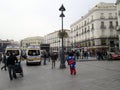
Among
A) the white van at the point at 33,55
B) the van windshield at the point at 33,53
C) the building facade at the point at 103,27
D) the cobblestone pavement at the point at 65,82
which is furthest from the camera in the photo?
the building facade at the point at 103,27

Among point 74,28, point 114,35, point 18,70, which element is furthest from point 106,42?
point 18,70

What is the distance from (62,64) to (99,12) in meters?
54.9

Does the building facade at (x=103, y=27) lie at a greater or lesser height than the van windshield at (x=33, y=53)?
greater

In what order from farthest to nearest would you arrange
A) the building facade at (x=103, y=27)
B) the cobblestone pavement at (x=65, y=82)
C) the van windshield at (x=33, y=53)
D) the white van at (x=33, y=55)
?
the building facade at (x=103, y=27)
the van windshield at (x=33, y=53)
the white van at (x=33, y=55)
the cobblestone pavement at (x=65, y=82)

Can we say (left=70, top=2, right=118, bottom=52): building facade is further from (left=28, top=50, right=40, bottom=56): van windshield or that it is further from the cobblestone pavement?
the cobblestone pavement

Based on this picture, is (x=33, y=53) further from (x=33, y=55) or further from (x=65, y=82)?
(x=65, y=82)

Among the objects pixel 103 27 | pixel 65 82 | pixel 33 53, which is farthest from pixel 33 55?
pixel 103 27

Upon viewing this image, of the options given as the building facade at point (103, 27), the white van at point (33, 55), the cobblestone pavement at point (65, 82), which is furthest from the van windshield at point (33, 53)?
the building facade at point (103, 27)

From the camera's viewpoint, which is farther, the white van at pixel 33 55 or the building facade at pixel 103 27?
the building facade at pixel 103 27

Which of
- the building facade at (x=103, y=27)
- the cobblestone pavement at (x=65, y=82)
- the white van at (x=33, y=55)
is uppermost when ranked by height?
the building facade at (x=103, y=27)

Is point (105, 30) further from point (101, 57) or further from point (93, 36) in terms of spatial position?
point (101, 57)

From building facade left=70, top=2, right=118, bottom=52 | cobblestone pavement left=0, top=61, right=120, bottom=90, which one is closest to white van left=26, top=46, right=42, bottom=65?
cobblestone pavement left=0, top=61, right=120, bottom=90

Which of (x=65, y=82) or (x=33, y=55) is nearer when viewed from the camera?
(x=65, y=82)

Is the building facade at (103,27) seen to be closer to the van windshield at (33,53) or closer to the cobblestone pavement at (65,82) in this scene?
the van windshield at (33,53)
